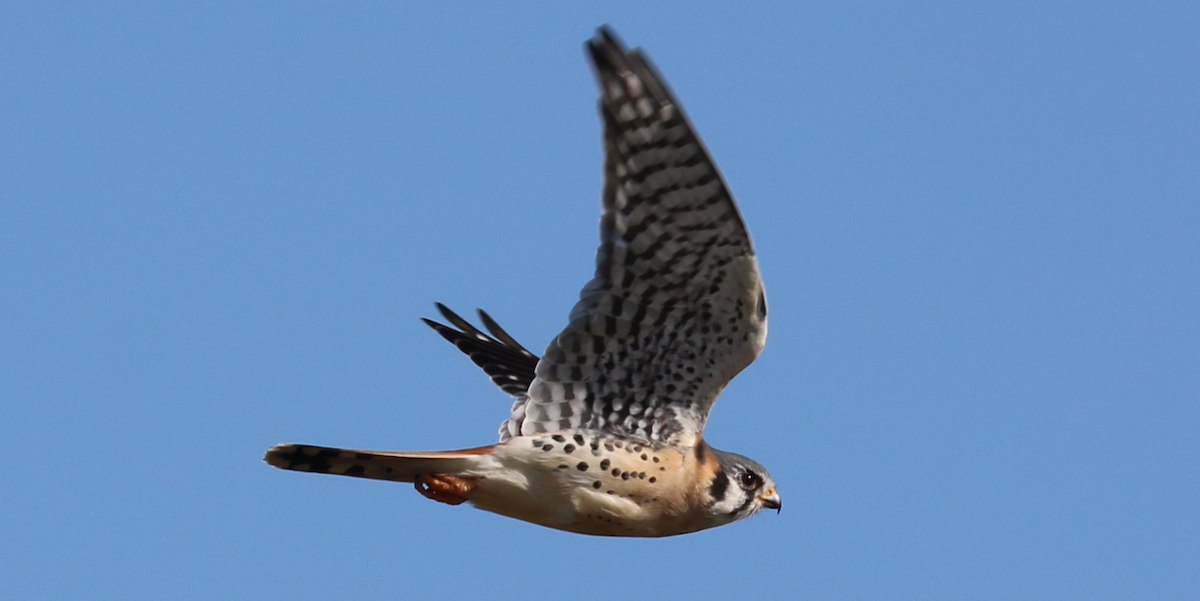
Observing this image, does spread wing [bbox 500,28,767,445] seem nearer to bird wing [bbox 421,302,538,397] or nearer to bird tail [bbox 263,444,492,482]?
bird tail [bbox 263,444,492,482]

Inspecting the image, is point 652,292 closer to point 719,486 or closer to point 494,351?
point 719,486

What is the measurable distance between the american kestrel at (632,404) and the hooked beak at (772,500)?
0.20 m

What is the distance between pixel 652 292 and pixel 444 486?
1597 millimetres

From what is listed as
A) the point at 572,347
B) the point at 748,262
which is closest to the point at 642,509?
the point at 572,347

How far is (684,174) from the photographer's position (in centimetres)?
647

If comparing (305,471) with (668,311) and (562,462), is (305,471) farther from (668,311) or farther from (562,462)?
(668,311)

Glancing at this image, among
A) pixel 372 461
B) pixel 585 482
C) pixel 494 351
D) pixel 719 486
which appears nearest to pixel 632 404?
pixel 585 482

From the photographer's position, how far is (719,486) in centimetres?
795

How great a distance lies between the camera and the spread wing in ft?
20.6

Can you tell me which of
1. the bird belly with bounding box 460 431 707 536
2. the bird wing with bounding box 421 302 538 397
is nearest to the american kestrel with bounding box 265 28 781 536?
the bird belly with bounding box 460 431 707 536

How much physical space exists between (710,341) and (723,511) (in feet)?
3.99

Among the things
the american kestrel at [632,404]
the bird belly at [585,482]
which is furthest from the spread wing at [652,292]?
the bird belly at [585,482]

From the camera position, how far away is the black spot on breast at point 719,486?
7891 millimetres

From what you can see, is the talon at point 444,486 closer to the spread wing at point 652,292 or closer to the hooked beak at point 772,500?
the spread wing at point 652,292
